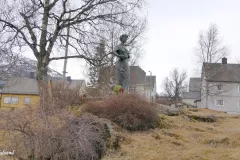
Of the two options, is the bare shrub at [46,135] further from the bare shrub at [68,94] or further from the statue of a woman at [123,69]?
the statue of a woman at [123,69]

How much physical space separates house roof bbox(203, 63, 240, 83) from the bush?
2976 centimetres

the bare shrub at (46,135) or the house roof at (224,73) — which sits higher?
the house roof at (224,73)

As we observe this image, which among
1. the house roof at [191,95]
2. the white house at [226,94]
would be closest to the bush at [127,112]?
the white house at [226,94]

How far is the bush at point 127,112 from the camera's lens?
26.9 ft

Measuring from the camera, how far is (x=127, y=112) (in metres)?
8.27

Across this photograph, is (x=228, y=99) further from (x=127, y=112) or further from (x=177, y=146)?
(x=177, y=146)

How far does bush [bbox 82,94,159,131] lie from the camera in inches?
322

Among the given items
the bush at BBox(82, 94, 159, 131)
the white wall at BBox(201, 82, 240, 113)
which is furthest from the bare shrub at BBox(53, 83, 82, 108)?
the white wall at BBox(201, 82, 240, 113)

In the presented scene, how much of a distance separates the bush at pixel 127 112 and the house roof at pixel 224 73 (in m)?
29.8

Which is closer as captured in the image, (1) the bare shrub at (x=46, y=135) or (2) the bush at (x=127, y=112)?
(1) the bare shrub at (x=46, y=135)

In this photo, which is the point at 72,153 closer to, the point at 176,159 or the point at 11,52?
the point at 176,159

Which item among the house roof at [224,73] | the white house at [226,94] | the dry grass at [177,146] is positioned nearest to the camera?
the dry grass at [177,146]

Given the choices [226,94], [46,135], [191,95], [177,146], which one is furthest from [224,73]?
[46,135]

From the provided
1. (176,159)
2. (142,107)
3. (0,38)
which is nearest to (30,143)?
(176,159)
